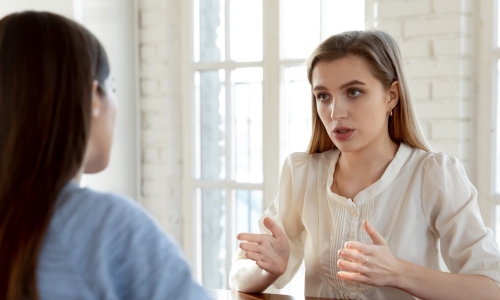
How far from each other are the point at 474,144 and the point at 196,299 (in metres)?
2.01

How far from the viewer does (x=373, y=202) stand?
1.89 m

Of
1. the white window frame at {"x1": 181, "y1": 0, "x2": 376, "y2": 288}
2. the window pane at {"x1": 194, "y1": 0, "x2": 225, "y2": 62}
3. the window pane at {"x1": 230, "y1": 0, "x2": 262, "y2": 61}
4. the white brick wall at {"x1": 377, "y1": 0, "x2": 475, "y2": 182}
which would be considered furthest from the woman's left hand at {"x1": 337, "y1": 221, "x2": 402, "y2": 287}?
the window pane at {"x1": 194, "y1": 0, "x2": 225, "y2": 62}

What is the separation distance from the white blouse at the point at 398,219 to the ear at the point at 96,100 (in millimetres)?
1080

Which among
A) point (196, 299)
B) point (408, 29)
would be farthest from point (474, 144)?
point (196, 299)

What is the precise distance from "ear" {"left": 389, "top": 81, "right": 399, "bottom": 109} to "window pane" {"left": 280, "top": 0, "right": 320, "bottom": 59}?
1255mm

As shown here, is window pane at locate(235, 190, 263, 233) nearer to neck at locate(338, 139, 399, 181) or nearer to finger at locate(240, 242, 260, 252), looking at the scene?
neck at locate(338, 139, 399, 181)

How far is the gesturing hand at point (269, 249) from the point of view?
1.71 metres

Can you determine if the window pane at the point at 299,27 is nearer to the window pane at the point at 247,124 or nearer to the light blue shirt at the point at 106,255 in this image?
the window pane at the point at 247,124

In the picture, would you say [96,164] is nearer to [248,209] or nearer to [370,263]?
[370,263]

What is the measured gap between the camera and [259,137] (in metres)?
3.34

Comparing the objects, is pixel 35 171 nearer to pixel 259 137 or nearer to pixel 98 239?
pixel 98 239

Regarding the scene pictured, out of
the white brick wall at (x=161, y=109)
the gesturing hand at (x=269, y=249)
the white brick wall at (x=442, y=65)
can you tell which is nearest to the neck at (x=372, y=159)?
the gesturing hand at (x=269, y=249)

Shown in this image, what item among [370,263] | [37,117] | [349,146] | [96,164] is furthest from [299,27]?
[37,117]

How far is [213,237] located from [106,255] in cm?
273
